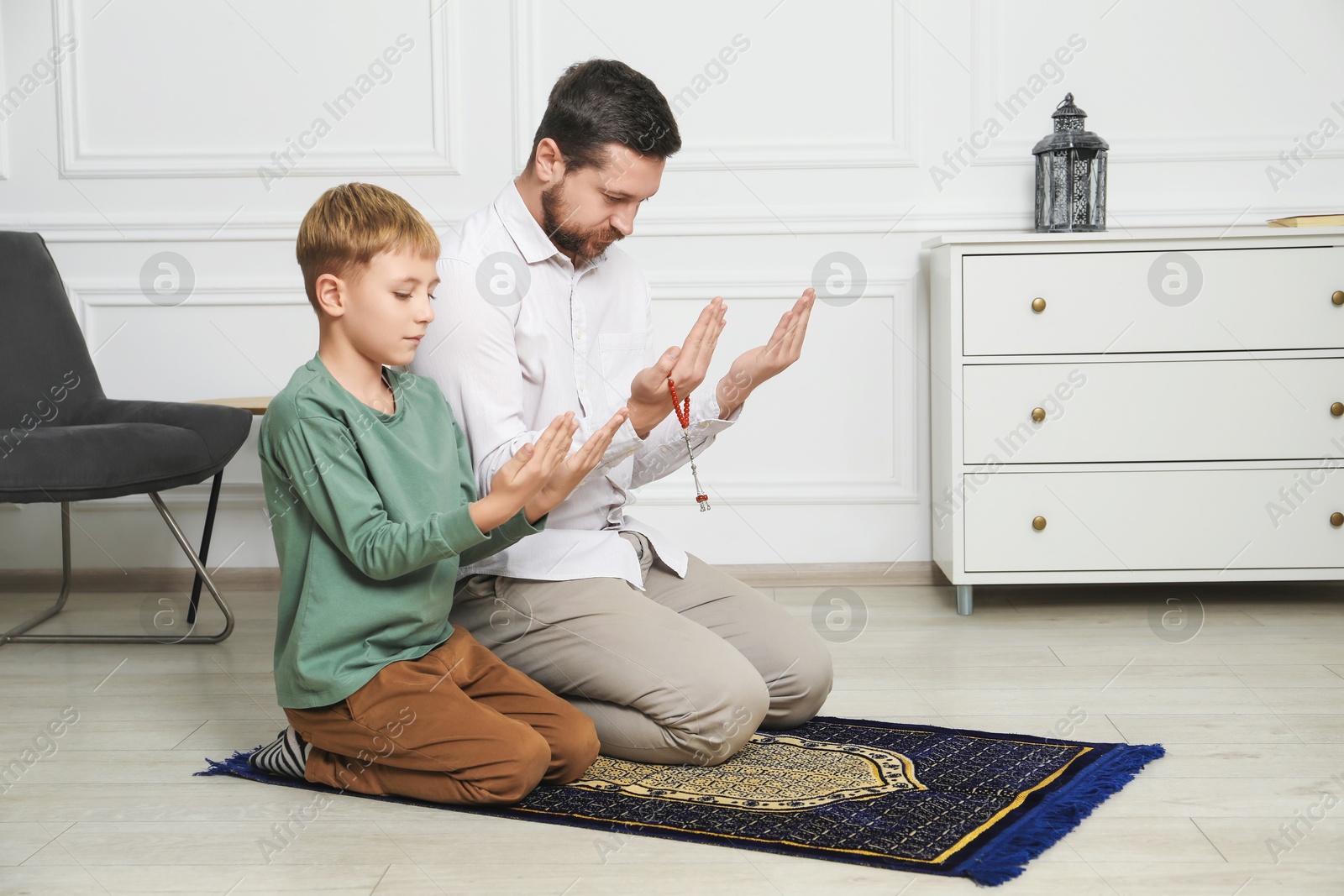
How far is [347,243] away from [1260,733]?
1.55 metres

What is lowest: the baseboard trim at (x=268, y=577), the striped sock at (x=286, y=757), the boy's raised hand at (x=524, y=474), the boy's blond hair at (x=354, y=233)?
the baseboard trim at (x=268, y=577)

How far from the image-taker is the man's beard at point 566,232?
1.66 metres

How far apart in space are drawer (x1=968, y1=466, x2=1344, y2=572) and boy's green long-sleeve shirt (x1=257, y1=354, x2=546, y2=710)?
1487mm

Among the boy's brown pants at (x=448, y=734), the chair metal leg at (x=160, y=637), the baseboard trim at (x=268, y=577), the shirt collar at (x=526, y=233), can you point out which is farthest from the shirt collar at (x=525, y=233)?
the baseboard trim at (x=268, y=577)

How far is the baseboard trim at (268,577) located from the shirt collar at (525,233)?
4.75 ft

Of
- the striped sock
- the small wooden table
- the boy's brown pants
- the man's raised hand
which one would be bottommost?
the striped sock

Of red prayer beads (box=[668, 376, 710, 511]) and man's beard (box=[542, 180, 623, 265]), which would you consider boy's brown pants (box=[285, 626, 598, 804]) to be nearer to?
red prayer beads (box=[668, 376, 710, 511])

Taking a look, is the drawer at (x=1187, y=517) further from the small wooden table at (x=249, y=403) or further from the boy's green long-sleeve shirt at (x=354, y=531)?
the small wooden table at (x=249, y=403)

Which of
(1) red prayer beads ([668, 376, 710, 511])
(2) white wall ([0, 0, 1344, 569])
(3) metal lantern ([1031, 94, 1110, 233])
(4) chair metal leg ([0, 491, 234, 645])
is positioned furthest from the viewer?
(2) white wall ([0, 0, 1344, 569])

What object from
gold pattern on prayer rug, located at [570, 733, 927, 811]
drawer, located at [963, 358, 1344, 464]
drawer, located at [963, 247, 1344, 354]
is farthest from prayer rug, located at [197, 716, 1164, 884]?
drawer, located at [963, 247, 1344, 354]

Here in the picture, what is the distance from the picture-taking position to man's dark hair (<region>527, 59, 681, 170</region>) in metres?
1.59

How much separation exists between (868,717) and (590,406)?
71cm

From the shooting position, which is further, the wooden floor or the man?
the man

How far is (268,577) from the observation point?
9.83ft
